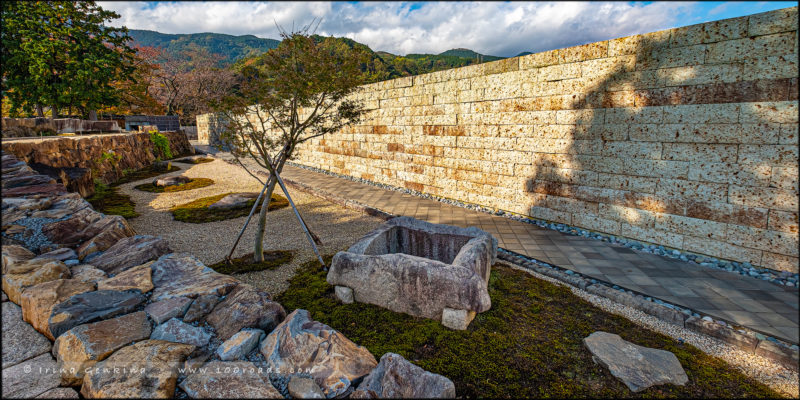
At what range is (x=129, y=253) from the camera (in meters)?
4.46

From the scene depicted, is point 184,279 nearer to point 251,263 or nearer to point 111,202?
point 251,263

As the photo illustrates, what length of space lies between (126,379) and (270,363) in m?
0.96

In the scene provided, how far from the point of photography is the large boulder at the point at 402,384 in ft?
8.27

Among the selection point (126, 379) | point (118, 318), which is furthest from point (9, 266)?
point (126, 379)

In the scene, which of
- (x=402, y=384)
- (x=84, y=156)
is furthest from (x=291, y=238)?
(x=84, y=156)

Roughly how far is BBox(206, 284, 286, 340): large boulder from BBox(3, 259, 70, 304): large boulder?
178 centimetres

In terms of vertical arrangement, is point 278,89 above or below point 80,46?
below

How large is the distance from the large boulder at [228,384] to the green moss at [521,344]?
103cm

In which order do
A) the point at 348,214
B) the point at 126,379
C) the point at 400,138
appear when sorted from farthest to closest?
1. the point at 400,138
2. the point at 348,214
3. the point at 126,379

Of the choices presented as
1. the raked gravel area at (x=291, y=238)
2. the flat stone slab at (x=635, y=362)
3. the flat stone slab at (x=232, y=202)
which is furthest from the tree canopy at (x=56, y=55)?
the flat stone slab at (x=635, y=362)

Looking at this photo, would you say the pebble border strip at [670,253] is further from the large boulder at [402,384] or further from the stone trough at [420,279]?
the large boulder at [402,384]

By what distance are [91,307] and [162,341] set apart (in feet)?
2.95

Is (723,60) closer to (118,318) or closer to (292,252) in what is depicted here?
(292,252)

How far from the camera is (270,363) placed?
2883mm
